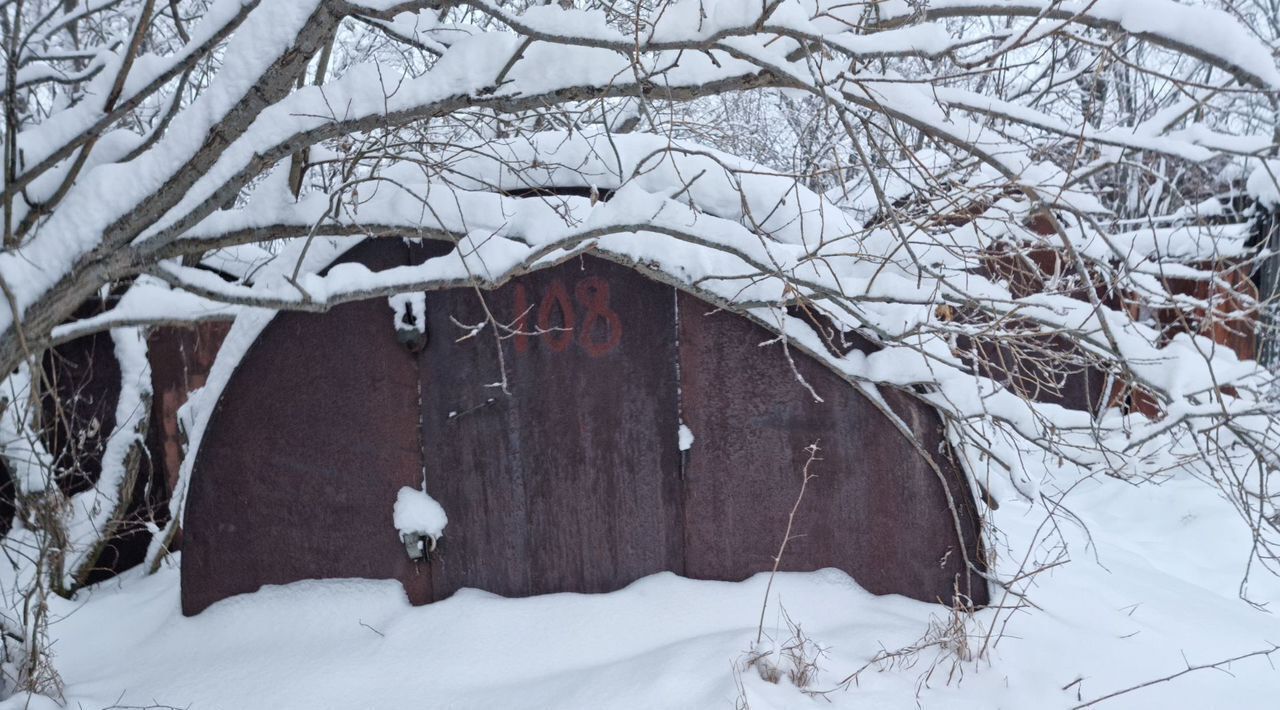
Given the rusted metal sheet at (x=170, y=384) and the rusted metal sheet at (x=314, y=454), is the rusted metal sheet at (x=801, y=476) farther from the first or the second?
the rusted metal sheet at (x=170, y=384)

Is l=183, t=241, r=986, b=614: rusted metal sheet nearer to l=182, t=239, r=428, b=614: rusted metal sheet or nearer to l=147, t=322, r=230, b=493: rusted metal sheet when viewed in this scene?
l=182, t=239, r=428, b=614: rusted metal sheet

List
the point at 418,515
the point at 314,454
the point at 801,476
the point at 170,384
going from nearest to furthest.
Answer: the point at 801,476
the point at 418,515
the point at 314,454
the point at 170,384

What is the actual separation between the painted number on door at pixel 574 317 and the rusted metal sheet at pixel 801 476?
14.0 inches

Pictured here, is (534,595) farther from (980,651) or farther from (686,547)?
(980,651)

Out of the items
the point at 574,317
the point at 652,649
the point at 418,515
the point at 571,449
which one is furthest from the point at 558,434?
the point at 652,649

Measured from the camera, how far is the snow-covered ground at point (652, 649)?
11.2ft

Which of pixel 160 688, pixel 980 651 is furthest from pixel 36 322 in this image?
pixel 980 651

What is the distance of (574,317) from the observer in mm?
4098

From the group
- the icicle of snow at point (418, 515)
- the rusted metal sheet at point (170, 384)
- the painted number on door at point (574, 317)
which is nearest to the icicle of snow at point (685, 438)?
the painted number on door at point (574, 317)

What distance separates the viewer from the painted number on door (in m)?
4.08

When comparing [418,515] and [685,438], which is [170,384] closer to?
[418,515]

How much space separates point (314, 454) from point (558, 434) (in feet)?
4.00

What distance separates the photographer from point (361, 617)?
163 inches

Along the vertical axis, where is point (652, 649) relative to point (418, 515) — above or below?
below
